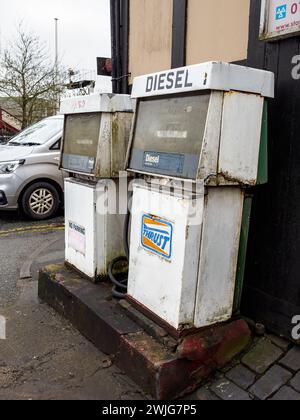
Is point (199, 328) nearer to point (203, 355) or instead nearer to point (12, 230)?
point (203, 355)

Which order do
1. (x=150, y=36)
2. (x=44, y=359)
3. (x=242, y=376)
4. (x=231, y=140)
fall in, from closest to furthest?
(x=231, y=140), (x=242, y=376), (x=44, y=359), (x=150, y=36)

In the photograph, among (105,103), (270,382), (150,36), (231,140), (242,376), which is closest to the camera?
(231,140)

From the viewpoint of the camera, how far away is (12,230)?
657 cm

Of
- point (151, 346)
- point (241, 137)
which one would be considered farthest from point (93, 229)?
point (241, 137)

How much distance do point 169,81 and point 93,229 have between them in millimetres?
1457

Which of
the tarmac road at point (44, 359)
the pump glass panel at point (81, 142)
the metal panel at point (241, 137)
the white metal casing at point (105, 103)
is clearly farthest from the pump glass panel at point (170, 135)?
the tarmac road at point (44, 359)

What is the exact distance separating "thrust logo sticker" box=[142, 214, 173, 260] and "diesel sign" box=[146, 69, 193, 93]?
841 millimetres

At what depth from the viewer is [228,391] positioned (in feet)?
8.66

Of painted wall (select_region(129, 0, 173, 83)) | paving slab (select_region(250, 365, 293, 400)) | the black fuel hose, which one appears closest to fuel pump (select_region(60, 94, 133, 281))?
the black fuel hose

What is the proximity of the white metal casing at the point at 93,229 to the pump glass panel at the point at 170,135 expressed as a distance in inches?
26.5

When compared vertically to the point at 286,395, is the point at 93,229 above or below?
above

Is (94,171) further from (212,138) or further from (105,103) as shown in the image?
(212,138)

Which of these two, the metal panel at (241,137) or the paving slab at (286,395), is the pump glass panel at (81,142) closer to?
the metal panel at (241,137)

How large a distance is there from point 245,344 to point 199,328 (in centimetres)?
43
